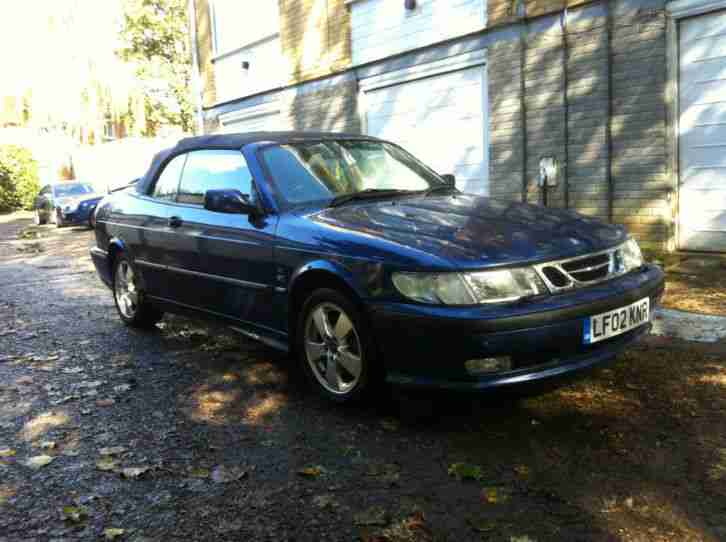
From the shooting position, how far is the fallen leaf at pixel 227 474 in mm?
3196

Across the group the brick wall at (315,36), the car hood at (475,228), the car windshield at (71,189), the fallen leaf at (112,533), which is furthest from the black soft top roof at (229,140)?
the car windshield at (71,189)

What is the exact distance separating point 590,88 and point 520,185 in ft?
5.21

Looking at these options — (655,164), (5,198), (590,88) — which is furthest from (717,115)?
(5,198)

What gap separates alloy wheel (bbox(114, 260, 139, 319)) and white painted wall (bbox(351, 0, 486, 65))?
241 inches

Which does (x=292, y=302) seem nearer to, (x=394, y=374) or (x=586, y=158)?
(x=394, y=374)

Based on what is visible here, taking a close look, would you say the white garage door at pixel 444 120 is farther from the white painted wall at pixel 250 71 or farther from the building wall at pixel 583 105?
the white painted wall at pixel 250 71

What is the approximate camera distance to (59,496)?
123 inches

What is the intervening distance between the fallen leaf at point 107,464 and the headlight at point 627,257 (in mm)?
2784

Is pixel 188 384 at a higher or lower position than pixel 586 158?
lower

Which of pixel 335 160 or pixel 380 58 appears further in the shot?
pixel 380 58

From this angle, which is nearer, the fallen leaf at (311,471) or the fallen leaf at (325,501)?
the fallen leaf at (325,501)

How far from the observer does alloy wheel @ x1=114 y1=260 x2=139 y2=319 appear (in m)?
6.24

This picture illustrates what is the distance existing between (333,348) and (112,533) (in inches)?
61.5

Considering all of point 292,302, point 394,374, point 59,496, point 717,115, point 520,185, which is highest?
point 717,115
